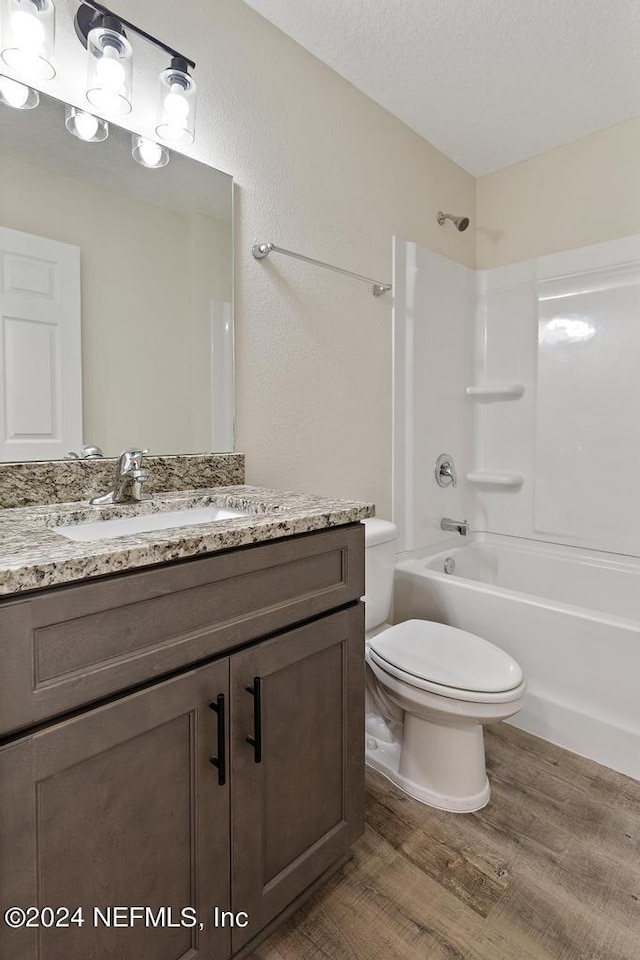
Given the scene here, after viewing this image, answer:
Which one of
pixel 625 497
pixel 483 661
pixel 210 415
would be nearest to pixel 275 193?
pixel 210 415

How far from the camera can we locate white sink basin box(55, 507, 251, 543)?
111cm

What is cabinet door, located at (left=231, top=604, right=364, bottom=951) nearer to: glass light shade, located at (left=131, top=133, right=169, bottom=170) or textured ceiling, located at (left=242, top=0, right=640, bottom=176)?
glass light shade, located at (left=131, top=133, right=169, bottom=170)

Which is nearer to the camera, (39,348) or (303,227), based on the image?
(39,348)

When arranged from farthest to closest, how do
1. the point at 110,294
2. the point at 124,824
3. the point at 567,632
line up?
1. the point at 567,632
2. the point at 110,294
3. the point at 124,824

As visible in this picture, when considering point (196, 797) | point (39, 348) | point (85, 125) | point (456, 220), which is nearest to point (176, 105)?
point (85, 125)

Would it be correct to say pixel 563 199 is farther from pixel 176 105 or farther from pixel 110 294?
pixel 110 294

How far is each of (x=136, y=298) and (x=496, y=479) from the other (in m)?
1.88

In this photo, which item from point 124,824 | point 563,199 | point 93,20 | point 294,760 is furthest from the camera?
point 563,199

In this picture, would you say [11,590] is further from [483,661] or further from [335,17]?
[335,17]

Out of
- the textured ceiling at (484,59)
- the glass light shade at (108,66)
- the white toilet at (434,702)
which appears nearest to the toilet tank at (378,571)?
the white toilet at (434,702)

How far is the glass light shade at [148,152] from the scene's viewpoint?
4.42 feet

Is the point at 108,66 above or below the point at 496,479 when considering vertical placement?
above

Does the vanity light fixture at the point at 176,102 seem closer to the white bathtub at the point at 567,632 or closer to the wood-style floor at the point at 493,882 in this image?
the white bathtub at the point at 567,632

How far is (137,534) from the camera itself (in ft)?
2.95
